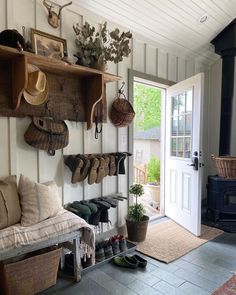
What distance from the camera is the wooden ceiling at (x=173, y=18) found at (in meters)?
2.57

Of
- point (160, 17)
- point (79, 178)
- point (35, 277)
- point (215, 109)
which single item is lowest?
point (35, 277)

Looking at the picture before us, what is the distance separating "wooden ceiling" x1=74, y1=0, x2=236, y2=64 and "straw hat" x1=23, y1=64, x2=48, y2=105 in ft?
2.88

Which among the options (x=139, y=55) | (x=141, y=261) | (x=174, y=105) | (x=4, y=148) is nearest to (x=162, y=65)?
(x=139, y=55)

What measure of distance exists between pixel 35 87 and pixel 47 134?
41 centimetres

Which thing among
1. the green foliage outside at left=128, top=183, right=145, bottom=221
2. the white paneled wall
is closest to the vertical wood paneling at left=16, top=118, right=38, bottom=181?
the white paneled wall

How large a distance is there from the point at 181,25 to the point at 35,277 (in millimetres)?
3141

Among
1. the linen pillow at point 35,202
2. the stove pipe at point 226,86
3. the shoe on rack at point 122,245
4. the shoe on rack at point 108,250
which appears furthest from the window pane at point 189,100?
the linen pillow at point 35,202

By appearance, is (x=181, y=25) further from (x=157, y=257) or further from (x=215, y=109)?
(x=157, y=257)

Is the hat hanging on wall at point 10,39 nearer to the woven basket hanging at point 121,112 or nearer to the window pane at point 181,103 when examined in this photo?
the woven basket hanging at point 121,112

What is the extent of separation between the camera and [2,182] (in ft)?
6.19

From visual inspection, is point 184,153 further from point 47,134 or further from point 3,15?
point 3,15

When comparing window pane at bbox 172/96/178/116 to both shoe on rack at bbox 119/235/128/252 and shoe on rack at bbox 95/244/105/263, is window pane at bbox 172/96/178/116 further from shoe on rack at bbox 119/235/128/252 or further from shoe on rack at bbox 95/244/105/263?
shoe on rack at bbox 95/244/105/263

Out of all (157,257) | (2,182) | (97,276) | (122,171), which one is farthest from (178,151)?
(2,182)

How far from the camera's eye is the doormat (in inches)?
76.0
